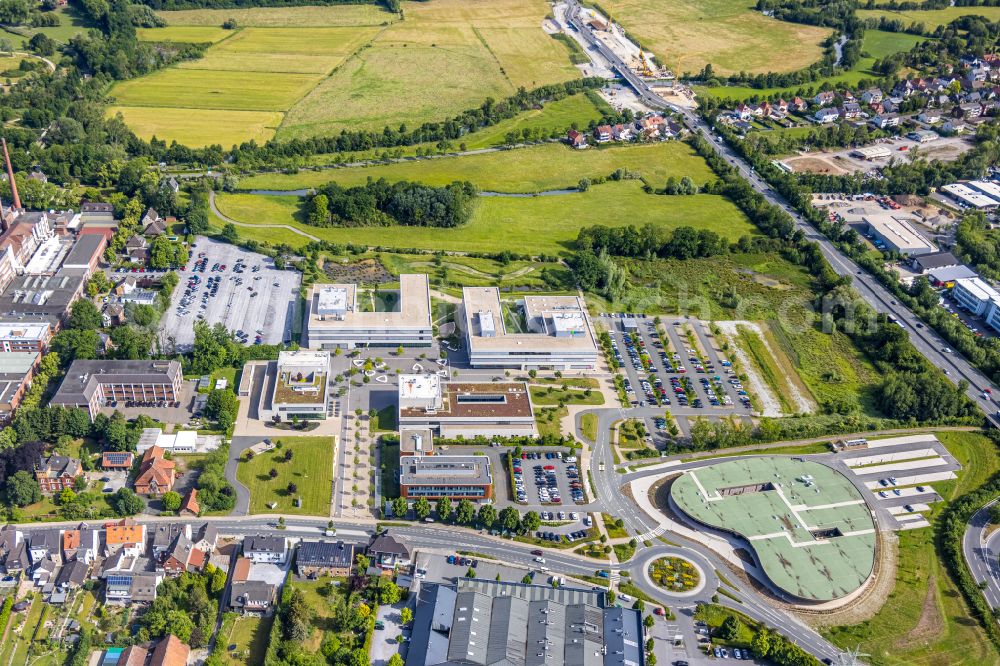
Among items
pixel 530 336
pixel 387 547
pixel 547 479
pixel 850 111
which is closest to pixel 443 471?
pixel 387 547

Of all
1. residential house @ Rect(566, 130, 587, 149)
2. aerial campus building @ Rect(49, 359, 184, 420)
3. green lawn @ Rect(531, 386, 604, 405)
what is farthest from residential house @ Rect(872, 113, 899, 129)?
aerial campus building @ Rect(49, 359, 184, 420)

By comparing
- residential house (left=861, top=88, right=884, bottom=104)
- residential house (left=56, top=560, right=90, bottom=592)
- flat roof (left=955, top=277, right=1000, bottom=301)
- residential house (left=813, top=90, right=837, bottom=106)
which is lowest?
residential house (left=56, top=560, right=90, bottom=592)

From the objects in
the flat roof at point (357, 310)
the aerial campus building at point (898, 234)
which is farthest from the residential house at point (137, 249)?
the aerial campus building at point (898, 234)

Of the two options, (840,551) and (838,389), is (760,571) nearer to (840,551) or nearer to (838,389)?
(840,551)

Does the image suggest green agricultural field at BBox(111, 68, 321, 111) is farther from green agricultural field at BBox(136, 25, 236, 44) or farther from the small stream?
the small stream

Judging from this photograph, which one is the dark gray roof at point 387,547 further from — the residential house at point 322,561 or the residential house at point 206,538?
the residential house at point 206,538

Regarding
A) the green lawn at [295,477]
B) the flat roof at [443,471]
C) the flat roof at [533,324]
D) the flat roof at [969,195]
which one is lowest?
the green lawn at [295,477]
